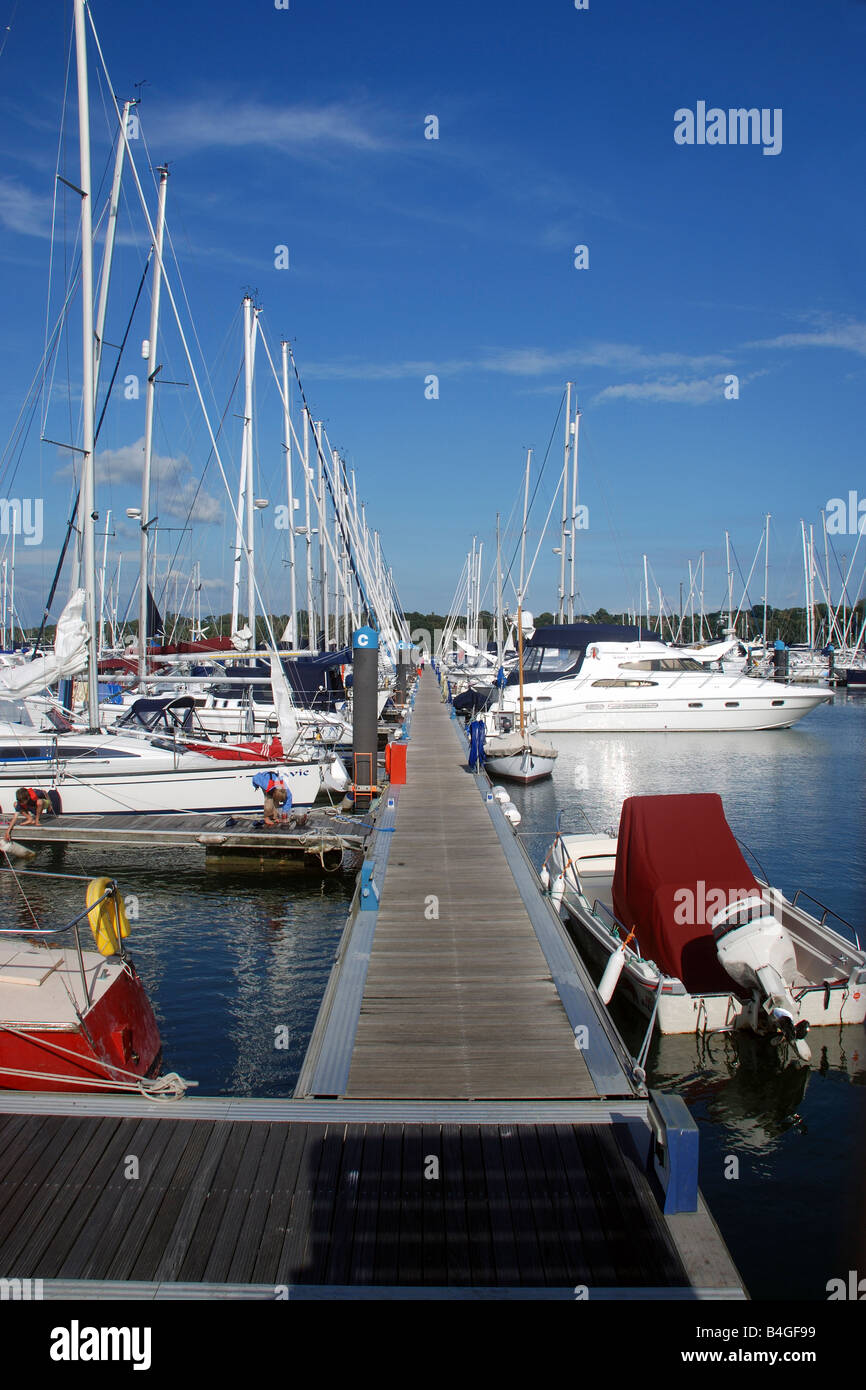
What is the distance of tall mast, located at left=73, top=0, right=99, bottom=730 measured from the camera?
19.9 meters

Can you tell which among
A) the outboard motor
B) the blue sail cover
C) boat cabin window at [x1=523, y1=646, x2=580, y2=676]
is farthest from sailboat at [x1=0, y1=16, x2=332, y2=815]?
boat cabin window at [x1=523, y1=646, x2=580, y2=676]

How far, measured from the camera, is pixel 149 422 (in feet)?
85.6

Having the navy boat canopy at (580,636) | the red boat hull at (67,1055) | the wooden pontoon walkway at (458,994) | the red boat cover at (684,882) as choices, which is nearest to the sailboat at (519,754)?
the navy boat canopy at (580,636)

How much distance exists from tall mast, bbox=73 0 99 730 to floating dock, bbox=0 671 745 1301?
1480cm

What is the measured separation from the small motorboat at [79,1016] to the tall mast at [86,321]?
12.5 meters

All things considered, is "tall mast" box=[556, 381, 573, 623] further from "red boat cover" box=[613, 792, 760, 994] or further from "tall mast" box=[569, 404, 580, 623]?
"red boat cover" box=[613, 792, 760, 994]

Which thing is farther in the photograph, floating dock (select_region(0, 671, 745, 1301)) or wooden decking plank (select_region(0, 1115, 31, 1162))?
wooden decking plank (select_region(0, 1115, 31, 1162))

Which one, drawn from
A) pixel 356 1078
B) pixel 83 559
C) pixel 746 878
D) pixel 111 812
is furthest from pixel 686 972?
pixel 83 559

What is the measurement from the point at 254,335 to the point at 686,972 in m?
30.5

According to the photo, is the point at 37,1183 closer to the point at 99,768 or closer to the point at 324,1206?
the point at 324,1206

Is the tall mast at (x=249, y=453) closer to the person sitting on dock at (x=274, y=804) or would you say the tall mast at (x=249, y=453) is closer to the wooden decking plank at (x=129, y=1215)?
the person sitting on dock at (x=274, y=804)

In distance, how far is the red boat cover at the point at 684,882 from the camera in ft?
36.7

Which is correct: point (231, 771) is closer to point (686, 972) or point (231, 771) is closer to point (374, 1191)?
point (686, 972)
